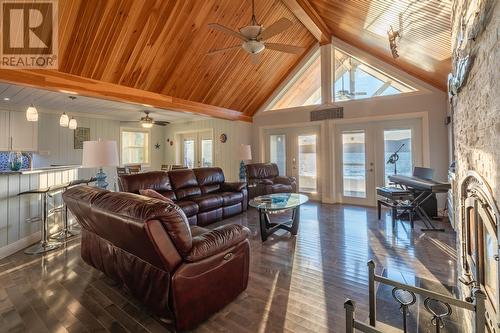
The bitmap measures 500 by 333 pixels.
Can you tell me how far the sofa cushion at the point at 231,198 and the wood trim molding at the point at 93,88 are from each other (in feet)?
8.09

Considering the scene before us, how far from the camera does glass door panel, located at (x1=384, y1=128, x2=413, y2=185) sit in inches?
208

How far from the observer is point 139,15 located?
3602 mm

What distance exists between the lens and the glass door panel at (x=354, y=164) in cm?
586

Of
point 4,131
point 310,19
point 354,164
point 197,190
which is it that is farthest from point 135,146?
point 354,164

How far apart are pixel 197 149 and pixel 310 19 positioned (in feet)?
17.9

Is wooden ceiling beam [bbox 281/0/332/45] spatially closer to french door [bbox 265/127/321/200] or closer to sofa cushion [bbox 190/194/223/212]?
french door [bbox 265/127/321/200]

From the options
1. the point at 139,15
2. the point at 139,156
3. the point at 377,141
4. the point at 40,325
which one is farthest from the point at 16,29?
the point at 377,141

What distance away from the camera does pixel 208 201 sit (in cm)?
434

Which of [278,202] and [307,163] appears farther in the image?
[307,163]

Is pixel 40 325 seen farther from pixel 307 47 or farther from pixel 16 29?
pixel 307 47

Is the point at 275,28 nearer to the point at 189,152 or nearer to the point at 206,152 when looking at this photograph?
the point at 206,152

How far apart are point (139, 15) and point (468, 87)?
411 centimetres

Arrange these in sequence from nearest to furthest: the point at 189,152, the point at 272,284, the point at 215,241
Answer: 1. the point at 215,241
2. the point at 272,284
3. the point at 189,152

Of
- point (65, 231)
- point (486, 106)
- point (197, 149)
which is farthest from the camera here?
point (197, 149)
